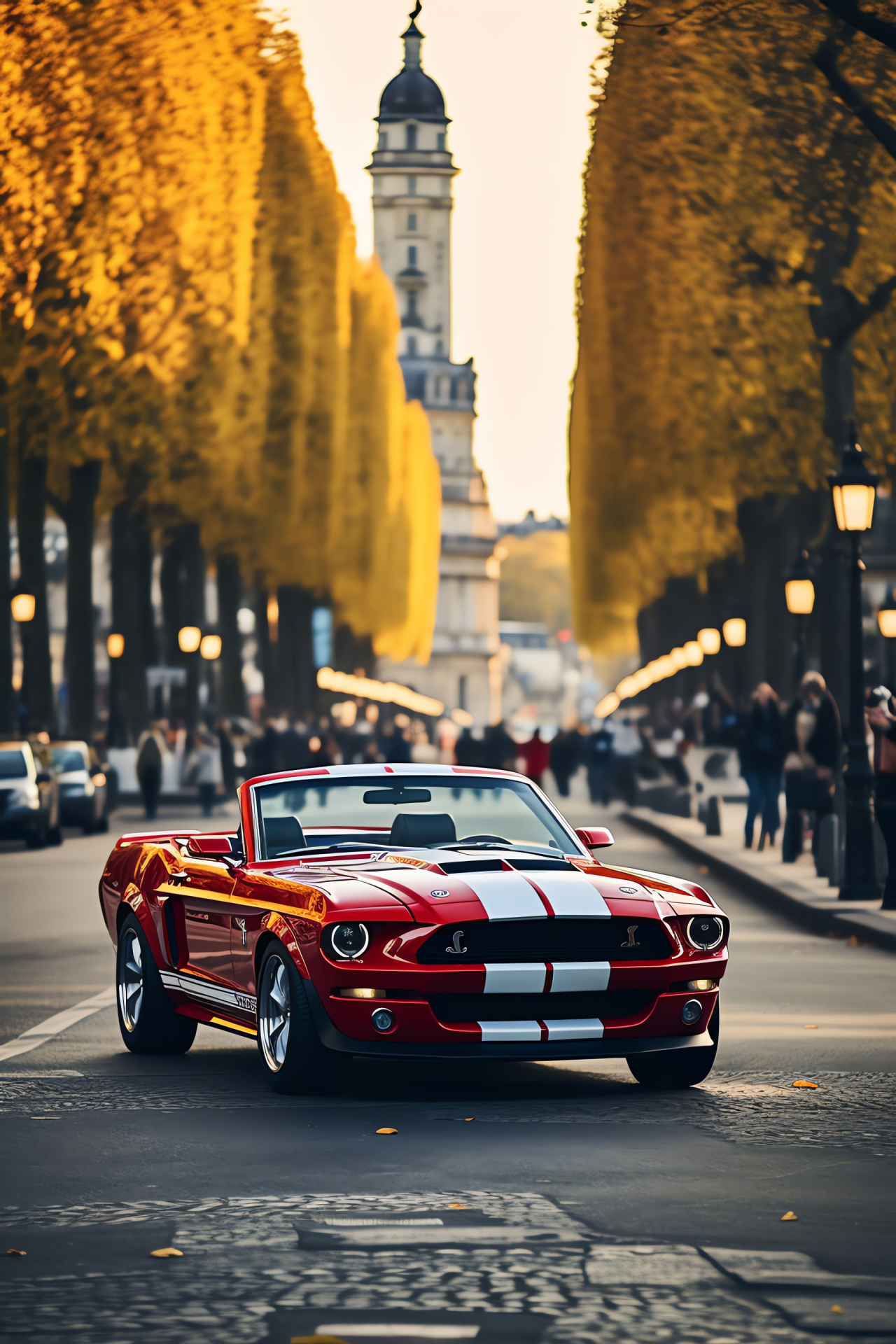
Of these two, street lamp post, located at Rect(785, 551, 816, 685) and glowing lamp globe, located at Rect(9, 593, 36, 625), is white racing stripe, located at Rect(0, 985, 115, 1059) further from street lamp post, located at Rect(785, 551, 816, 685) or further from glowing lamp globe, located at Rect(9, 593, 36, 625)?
glowing lamp globe, located at Rect(9, 593, 36, 625)

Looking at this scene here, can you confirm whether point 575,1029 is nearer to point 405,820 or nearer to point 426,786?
point 405,820

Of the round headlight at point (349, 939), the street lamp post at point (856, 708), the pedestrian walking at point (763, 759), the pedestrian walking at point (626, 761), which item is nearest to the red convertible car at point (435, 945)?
the round headlight at point (349, 939)

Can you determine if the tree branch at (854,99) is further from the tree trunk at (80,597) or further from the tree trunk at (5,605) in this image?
the tree trunk at (80,597)

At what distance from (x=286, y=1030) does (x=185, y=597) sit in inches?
1698

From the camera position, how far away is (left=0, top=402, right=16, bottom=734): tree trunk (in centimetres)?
3412

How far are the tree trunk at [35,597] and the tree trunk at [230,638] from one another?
15.0 m

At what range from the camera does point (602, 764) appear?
150 feet

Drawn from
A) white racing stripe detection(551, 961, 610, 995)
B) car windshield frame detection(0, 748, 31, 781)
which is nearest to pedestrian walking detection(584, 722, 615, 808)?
car windshield frame detection(0, 748, 31, 781)

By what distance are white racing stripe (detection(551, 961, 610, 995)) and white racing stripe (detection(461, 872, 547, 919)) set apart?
0.22m

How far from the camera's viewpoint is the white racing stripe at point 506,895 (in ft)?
30.6

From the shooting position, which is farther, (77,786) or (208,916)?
(77,786)

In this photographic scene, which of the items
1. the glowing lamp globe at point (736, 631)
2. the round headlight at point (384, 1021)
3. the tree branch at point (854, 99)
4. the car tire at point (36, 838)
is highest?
the tree branch at point (854, 99)

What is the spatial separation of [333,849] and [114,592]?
118ft

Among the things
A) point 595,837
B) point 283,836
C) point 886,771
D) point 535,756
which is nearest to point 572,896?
point 595,837
